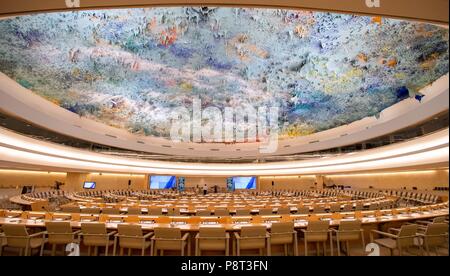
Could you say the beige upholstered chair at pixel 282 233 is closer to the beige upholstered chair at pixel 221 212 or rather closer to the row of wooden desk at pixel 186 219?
the row of wooden desk at pixel 186 219

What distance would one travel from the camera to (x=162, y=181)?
26.9 m

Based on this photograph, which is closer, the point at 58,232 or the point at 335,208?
the point at 58,232

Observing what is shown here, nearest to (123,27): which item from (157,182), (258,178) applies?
(157,182)

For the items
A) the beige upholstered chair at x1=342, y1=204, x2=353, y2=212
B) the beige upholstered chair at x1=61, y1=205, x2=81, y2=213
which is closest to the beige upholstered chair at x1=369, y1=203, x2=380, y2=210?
the beige upholstered chair at x1=342, y1=204, x2=353, y2=212

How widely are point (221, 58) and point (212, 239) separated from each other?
8296 millimetres

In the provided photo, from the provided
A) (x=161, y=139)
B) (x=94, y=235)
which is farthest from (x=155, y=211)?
(x=161, y=139)

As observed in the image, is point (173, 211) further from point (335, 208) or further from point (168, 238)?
point (335, 208)

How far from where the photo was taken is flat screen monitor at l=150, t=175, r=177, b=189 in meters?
26.5

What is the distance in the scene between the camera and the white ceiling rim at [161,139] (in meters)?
10.0

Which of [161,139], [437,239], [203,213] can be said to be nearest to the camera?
[437,239]
